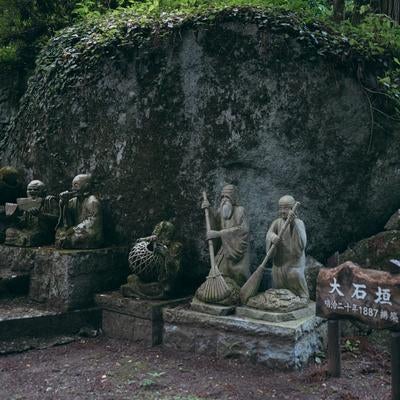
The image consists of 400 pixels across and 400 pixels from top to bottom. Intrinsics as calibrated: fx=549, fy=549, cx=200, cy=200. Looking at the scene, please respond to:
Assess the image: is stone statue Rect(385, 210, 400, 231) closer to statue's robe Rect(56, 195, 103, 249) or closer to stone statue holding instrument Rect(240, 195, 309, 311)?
stone statue holding instrument Rect(240, 195, 309, 311)

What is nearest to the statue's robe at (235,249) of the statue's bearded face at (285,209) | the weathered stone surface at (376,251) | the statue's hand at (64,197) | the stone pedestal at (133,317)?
the statue's bearded face at (285,209)

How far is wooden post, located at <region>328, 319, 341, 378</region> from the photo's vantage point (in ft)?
17.0

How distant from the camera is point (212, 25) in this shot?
709 centimetres

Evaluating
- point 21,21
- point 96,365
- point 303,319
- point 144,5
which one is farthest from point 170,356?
point 21,21

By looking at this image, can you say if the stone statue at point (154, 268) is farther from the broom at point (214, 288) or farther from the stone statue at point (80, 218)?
the stone statue at point (80, 218)

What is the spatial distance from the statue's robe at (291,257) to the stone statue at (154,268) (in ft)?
4.00

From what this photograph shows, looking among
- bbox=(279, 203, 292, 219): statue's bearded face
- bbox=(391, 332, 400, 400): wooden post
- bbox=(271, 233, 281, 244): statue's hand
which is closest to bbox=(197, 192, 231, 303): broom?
bbox=(271, 233, 281, 244): statue's hand

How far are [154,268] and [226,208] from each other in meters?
1.11

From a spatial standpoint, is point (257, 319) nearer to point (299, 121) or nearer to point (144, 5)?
point (299, 121)

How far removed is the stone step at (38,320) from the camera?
20.6ft

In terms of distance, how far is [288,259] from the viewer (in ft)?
19.4

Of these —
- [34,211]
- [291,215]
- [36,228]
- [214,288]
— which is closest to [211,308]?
[214,288]

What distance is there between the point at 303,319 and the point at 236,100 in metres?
2.84

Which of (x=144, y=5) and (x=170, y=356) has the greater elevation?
(x=144, y=5)
